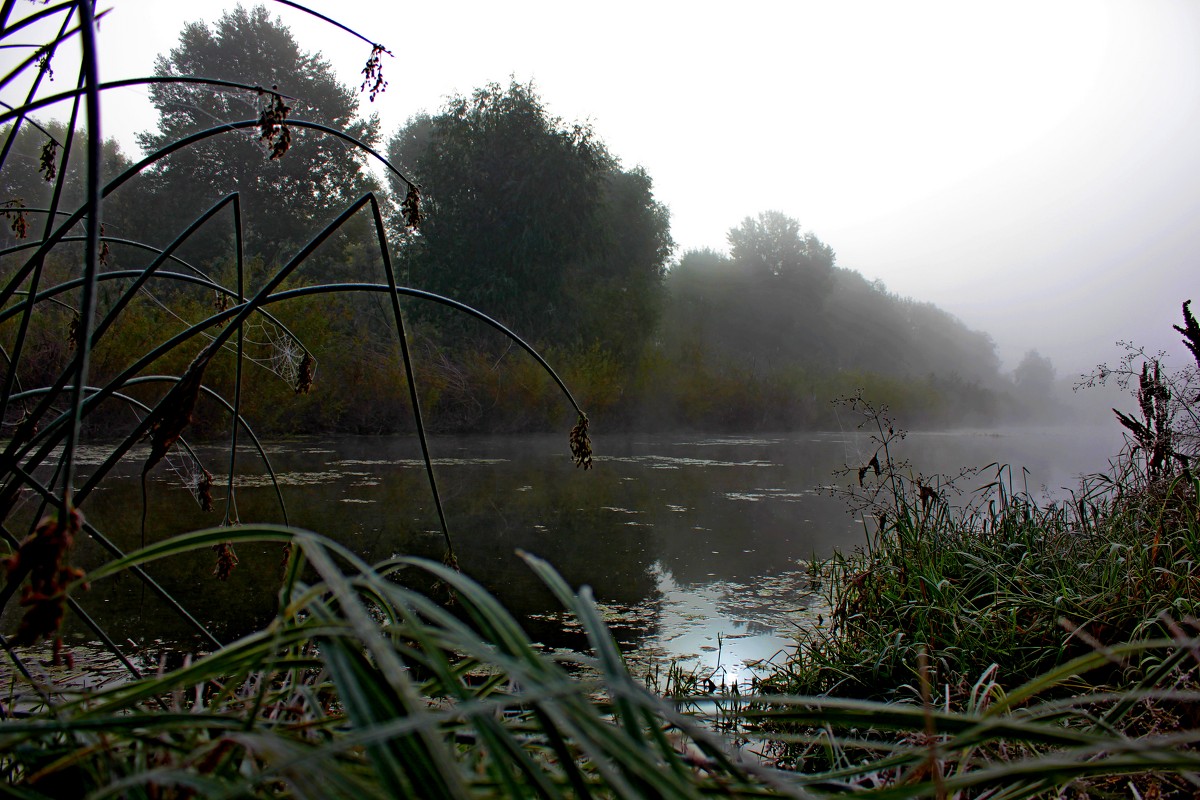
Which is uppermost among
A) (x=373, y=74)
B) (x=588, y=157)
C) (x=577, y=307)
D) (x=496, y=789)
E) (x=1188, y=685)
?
(x=588, y=157)

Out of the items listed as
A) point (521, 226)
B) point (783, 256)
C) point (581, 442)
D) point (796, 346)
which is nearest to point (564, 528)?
point (581, 442)

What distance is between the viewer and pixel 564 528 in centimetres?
515

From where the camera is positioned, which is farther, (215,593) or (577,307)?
(577,307)

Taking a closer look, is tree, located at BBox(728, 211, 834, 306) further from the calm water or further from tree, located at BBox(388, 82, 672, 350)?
the calm water

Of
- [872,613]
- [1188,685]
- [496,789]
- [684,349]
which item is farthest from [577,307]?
[496,789]

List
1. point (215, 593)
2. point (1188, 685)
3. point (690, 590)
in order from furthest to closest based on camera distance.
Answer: point (690, 590) < point (215, 593) < point (1188, 685)

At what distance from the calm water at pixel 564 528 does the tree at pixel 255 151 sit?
963 centimetres

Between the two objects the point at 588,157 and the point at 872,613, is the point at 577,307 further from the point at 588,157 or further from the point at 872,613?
the point at 872,613

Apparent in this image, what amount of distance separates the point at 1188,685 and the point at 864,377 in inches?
724

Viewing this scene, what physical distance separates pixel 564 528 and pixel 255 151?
14925mm

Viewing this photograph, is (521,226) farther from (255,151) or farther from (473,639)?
(473,639)

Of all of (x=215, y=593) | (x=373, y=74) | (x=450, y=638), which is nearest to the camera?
(x=450, y=638)

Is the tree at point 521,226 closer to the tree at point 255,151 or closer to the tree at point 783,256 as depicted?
the tree at point 255,151

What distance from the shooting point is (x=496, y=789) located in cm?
41
